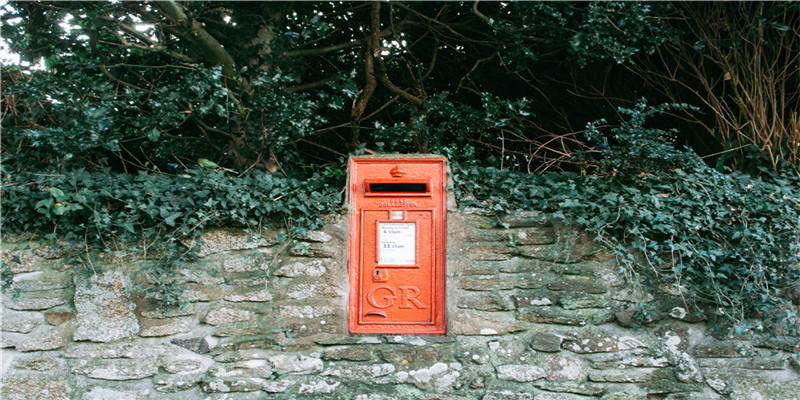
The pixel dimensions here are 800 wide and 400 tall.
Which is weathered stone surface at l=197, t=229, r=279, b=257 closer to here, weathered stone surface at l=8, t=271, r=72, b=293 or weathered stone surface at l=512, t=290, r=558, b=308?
weathered stone surface at l=8, t=271, r=72, b=293

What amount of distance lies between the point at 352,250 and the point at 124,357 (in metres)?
1.39

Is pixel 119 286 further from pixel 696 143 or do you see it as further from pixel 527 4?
pixel 696 143

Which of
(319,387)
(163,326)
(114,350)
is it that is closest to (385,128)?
(319,387)

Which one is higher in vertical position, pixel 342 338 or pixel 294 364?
pixel 342 338

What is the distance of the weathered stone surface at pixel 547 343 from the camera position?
2.68m

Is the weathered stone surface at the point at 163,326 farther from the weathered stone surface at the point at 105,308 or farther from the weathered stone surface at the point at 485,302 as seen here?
the weathered stone surface at the point at 485,302

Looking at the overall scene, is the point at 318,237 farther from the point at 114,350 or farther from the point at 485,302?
the point at 114,350

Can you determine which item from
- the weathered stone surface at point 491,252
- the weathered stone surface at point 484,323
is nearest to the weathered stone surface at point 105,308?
the weathered stone surface at point 484,323

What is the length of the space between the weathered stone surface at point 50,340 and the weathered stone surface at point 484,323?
2169 mm

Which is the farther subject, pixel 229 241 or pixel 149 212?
pixel 229 241

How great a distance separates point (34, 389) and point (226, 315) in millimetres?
1092

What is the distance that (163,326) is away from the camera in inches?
106

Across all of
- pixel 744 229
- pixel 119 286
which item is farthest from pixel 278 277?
pixel 744 229

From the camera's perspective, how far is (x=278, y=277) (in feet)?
9.13
